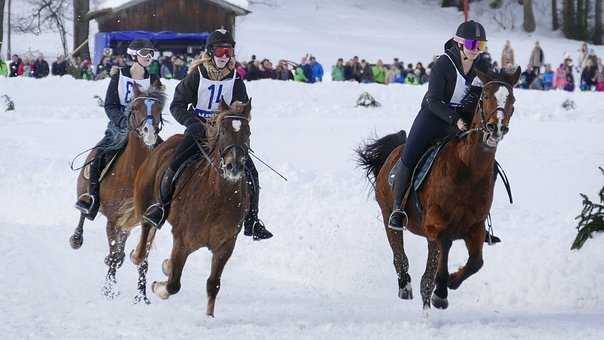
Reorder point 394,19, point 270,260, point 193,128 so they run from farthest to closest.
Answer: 1. point 394,19
2. point 270,260
3. point 193,128

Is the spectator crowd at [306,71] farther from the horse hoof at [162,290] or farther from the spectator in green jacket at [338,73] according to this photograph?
the horse hoof at [162,290]

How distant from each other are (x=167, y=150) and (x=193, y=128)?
2.78 feet

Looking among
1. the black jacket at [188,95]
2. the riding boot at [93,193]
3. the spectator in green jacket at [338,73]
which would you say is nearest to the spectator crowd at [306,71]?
the spectator in green jacket at [338,73]

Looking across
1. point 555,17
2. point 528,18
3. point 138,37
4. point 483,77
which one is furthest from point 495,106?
point 555,17

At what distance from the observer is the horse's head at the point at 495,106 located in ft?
29.3

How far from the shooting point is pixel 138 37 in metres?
46.8

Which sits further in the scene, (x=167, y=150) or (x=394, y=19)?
(x=394, y=19)

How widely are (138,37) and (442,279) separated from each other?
38720 mm

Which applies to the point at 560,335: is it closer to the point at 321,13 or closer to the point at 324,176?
the point at 324,176

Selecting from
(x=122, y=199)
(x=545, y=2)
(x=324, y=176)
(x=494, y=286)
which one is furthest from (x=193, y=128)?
(x=545, y=2)

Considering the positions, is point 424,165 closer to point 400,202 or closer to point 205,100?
point 400,202

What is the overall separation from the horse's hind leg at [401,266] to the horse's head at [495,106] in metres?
2.16

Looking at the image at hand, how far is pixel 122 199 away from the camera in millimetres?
12281

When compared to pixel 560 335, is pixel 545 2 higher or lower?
higher
